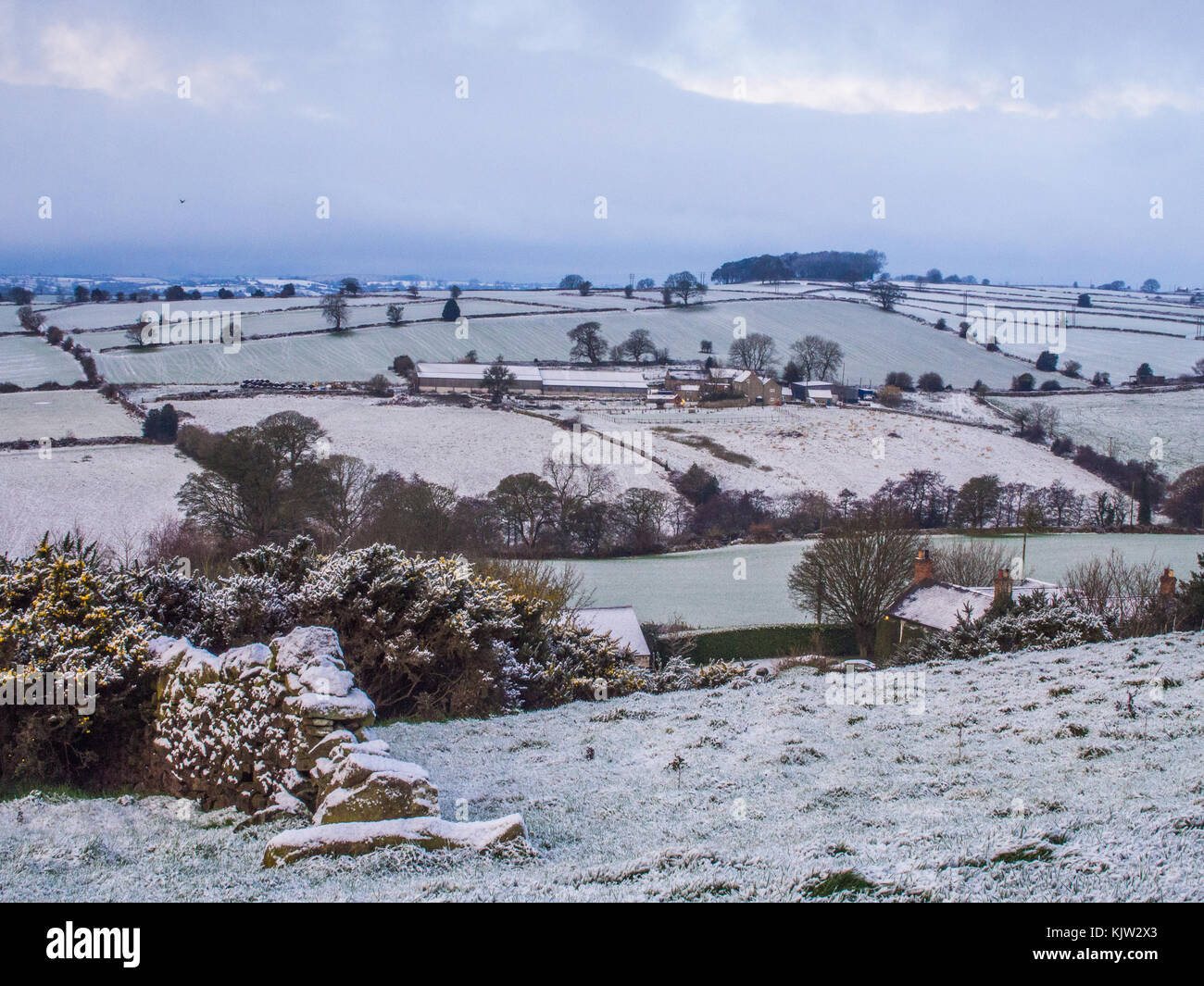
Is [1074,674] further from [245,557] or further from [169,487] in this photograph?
[169,487]

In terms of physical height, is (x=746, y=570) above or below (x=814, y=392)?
below

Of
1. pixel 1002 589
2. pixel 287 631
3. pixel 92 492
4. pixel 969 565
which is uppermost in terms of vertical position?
pixel 287 631

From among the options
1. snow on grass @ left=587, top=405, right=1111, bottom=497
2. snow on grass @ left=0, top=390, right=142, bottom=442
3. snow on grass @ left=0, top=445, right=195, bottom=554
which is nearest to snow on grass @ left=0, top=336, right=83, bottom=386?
snow on grass @ left=0, top=390, right=142, bottom=442

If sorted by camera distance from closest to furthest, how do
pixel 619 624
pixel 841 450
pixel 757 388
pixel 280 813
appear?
pixel 280 813 → pixel 619 624 → pixel 841 450 → pixel 757 388

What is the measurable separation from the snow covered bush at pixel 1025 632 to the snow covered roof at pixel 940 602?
4534mm

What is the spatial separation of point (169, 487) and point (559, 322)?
60.9 meters

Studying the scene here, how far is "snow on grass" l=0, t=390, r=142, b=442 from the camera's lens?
5303cm

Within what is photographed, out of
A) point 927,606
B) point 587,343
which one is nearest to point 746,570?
point 927,606

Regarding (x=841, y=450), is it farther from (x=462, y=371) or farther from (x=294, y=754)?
(x=294, y=754)

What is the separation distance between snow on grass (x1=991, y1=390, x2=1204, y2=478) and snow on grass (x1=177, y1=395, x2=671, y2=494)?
1430 inches

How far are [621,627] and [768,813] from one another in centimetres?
1828

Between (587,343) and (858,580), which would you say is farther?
(587,343)

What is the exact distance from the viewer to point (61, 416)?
186 feet

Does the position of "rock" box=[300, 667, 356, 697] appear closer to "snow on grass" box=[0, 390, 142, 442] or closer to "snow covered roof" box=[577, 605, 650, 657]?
"snow covered roof" box=[577, 605, 650, 657]
